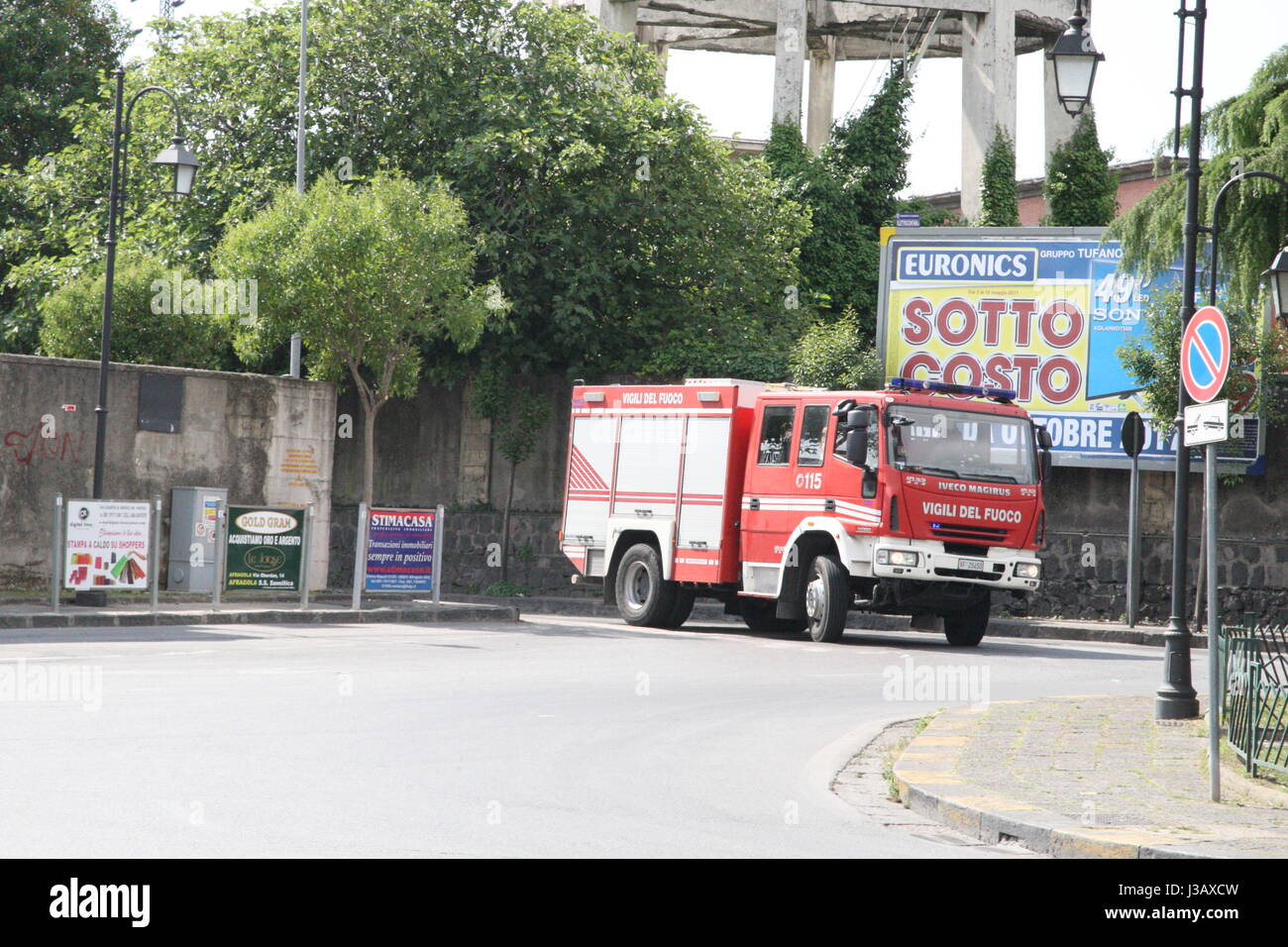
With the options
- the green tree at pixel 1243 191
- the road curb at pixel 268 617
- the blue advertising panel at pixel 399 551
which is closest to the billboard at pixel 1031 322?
the road curb at pixel 268 617

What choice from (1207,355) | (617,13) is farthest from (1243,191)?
(617,13)

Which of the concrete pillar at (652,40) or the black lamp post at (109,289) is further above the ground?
the concrete pillar at (652,40)

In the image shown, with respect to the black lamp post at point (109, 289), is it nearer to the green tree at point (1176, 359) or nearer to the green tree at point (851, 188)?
the green tree at point (1176, 359)

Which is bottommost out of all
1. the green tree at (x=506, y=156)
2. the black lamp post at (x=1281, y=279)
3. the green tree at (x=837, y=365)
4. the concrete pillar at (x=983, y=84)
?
the black lamp post at (x=1281, y=279)

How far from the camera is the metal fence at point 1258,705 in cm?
943

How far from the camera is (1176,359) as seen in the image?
75.5 feet

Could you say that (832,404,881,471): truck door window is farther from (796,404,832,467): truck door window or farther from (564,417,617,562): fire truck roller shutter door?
(564,417,617,562): fire truck roller shutter door

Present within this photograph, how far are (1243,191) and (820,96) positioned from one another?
109 feet

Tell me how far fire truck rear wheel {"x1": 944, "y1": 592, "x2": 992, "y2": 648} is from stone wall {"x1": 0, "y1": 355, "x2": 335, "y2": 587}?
9274 mm

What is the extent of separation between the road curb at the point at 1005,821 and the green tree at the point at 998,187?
31058 mm

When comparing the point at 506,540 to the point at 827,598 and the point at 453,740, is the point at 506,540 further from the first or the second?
the point at 453,740
